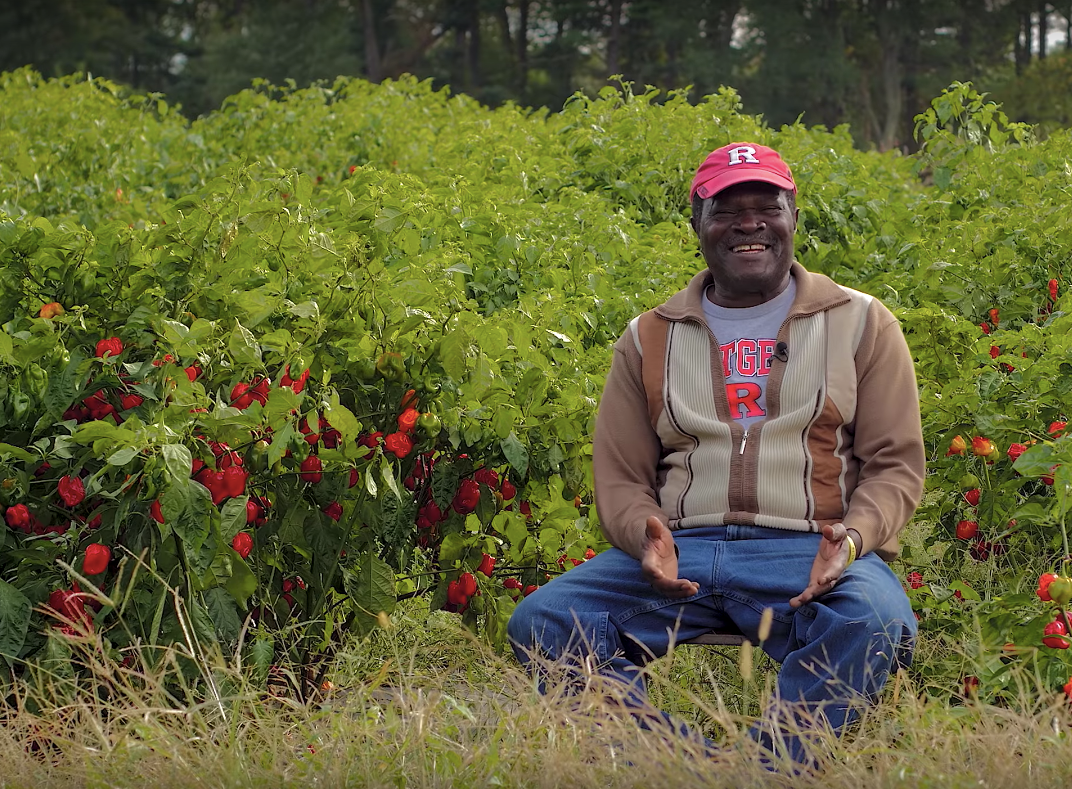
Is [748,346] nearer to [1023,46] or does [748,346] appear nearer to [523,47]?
[523,47]

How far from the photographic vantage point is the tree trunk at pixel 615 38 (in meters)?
27.6

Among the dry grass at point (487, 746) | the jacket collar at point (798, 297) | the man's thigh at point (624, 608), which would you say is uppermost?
the jacket collar at point (798, 297)

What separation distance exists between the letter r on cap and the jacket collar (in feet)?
0.84

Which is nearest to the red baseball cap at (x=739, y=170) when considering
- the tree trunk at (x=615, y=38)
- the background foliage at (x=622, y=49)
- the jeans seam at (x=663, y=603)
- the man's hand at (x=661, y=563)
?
the man's hand at (x=661, y=563)

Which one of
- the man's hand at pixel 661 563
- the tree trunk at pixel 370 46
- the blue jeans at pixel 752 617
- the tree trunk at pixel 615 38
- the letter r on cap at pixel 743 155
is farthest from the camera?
the tree trunk at pixel 615 38

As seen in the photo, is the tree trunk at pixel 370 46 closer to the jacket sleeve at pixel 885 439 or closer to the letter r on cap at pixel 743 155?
the letter r on cap at pixel 743 155

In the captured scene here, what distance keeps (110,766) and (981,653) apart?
1.67 metres

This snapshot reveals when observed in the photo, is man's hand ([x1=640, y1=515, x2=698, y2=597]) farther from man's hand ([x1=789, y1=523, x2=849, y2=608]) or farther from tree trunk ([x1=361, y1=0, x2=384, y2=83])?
tree trunk ([x1=361, y1=0, x2=384, y2=83])

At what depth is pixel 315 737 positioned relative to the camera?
2506mm

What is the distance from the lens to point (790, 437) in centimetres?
280

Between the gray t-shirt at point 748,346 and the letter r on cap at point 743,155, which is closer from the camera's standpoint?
the gray t-shirt at point 748,346

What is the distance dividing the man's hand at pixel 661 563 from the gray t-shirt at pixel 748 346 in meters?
0.31

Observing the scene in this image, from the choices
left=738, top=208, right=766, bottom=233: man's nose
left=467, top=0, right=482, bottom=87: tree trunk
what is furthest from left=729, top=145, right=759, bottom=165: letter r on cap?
left=467, top=0, right=482, bottom=87: tree trunk

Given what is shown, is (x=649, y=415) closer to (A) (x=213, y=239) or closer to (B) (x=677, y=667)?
(B) (x=677, y=667)
